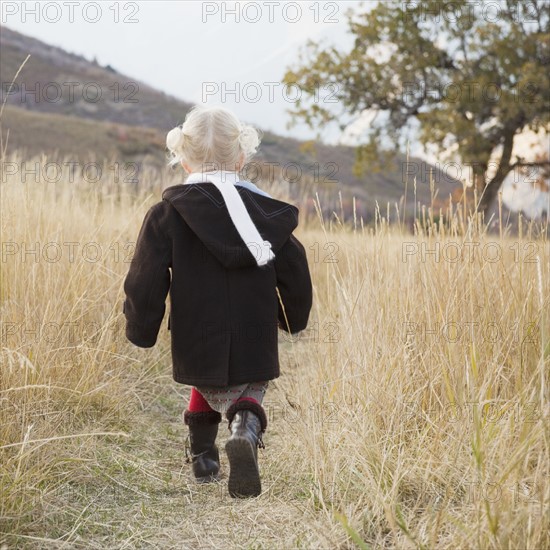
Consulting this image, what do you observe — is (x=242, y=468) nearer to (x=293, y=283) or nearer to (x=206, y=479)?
(x=206, y=479)

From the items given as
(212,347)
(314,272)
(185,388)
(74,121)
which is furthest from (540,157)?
(74,121)

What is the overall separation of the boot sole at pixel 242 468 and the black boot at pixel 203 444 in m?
0.34

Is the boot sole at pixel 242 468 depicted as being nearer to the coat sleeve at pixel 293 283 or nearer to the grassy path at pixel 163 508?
the grassy path at pixel 163 508

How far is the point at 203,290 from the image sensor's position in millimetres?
2498

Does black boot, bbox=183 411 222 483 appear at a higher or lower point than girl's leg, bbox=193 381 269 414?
lower

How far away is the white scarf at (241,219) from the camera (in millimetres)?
2461

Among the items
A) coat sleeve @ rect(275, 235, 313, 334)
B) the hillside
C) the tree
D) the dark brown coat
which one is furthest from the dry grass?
the hillside

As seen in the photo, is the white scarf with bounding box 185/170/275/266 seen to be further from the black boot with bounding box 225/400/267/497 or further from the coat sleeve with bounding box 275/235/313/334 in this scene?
the black boot with bounding box 225/400/267/497

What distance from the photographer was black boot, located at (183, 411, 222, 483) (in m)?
2.69

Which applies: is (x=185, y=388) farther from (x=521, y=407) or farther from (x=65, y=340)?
(x=521, y=407)

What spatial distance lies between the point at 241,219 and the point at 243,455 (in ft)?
2.78

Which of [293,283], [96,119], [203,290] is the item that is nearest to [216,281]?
[203,290]

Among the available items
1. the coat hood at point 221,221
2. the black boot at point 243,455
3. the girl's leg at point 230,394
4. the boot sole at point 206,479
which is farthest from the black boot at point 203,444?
the coat hood at point 221,221

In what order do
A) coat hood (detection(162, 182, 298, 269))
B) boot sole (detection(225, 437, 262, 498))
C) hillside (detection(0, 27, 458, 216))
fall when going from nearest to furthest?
boot sole (detection(225, 437, 262, 498)) → coat hood (detection(162, 182, 298, 269)) → hillside (detection(0, 27, 458, 216))
